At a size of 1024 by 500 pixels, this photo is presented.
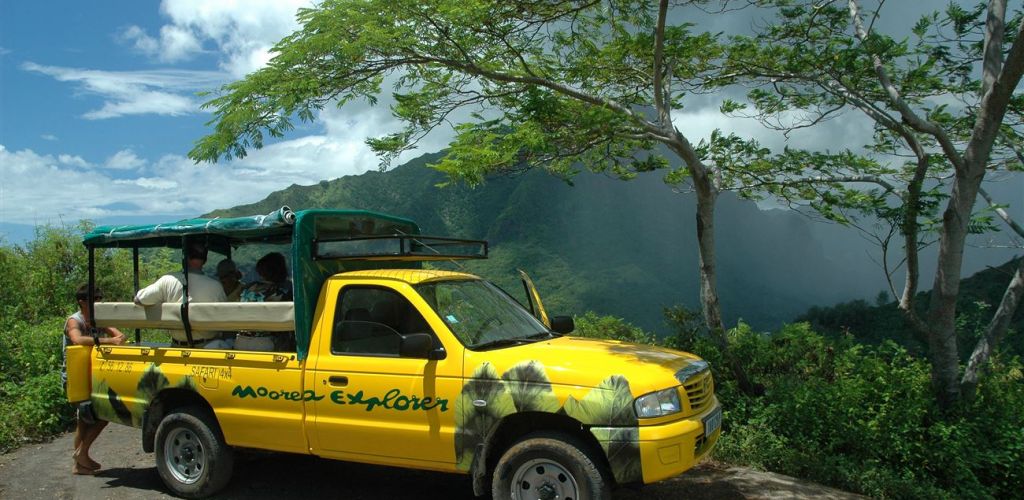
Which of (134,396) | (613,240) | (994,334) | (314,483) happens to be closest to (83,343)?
(134,396)

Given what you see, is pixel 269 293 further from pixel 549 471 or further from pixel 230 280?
pixel 549 471

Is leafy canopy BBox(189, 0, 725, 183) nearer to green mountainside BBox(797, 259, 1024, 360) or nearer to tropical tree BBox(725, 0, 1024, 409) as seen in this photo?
tropical tree BBox(725, 0, 1024, 409)

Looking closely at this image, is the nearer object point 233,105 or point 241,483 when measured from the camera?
point 241,483

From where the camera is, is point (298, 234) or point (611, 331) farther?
point (611, 331)

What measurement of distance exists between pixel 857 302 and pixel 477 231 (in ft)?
99.1

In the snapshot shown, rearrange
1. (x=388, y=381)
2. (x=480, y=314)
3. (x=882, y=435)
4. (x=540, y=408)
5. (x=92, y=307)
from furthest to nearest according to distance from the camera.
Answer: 1. (x=882, y=435)
2. (x=92, y=307)
3. (x=480, y=314)
4. (x=388, y=381)
5. (x=540, y=408)

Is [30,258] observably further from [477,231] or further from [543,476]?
[477,231]

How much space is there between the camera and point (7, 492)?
259 inches

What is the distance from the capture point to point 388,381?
5223 millimetres

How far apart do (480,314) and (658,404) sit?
5.34 ft

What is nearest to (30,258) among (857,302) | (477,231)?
(857,302)

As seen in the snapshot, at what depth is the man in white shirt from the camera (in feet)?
21.1

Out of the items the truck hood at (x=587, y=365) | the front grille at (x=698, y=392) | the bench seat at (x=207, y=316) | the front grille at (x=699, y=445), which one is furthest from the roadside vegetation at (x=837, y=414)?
the bench seat at (x=207, y=316)

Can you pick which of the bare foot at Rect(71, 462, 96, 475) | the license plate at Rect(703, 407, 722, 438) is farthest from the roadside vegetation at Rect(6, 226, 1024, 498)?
the license plate at Rect(703, 407, 722, 438)
